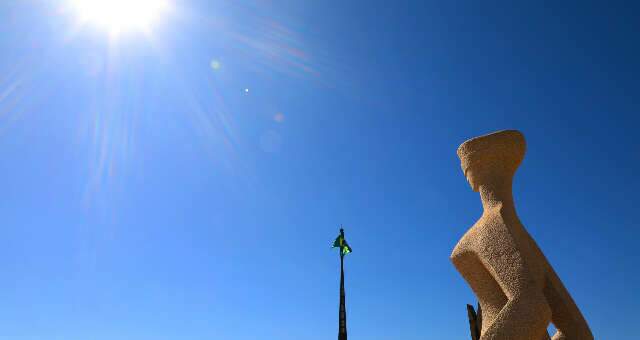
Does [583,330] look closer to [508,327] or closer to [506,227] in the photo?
[508,327]

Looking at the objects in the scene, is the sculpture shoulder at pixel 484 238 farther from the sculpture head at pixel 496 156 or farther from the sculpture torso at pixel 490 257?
the sculpture head at pixel 496 156

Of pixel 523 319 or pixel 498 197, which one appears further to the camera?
pixel 498 197

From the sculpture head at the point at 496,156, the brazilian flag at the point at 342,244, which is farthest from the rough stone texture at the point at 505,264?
the brazilian flag at the point at 342,244

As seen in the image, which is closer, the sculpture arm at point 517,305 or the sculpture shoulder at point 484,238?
the sculpture arm at point 517,305

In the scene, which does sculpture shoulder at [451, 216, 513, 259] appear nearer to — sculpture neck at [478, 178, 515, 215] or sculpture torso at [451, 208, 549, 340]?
sculpture torso at [451, 208, 549, 340]

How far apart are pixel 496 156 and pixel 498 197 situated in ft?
2.14

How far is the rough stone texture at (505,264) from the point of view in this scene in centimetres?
586

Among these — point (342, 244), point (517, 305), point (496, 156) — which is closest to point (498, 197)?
point (496, 156)

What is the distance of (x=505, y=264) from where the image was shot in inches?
247

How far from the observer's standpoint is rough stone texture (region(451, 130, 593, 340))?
586 centimetres

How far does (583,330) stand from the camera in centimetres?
610

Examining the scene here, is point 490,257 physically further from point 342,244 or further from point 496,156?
point 342,244

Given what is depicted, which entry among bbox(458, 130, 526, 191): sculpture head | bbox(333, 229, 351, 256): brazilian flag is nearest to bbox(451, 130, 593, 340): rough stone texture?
bbox(458, 130, 526, 191): sculpture head

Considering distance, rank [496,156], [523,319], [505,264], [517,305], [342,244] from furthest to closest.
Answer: [342,244], [496,156], [505,264], [517,305], [523,319]
